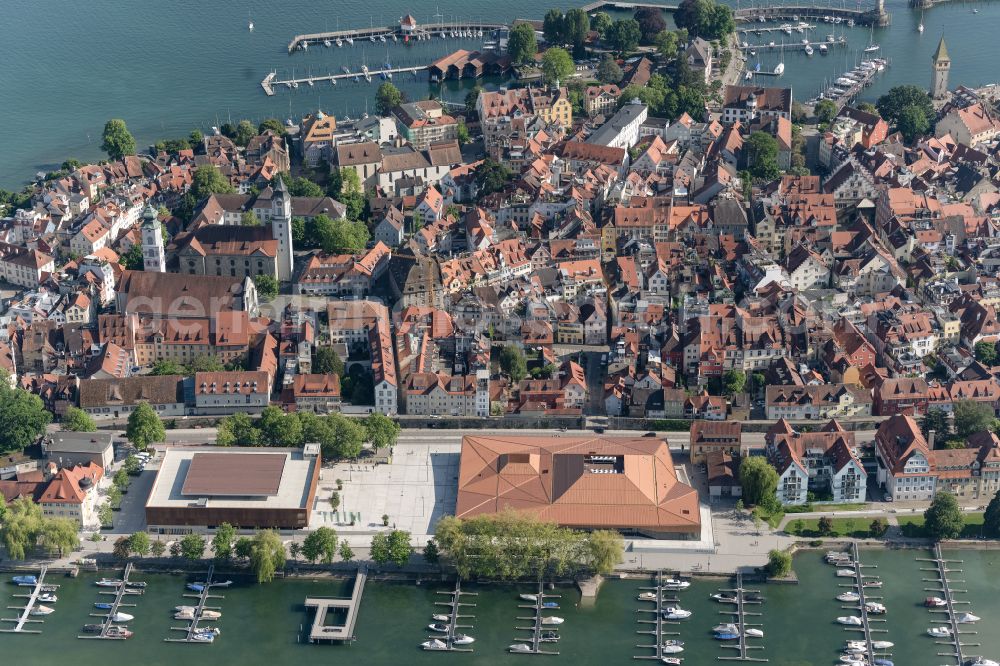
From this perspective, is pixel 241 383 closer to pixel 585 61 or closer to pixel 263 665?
pixel 263 665

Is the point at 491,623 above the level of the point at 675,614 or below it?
below

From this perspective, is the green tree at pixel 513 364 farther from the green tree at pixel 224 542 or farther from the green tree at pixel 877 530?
the green tree at pixel 877 530

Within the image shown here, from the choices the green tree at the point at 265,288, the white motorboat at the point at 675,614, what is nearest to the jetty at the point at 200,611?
the white motorboat at the point at 675,614

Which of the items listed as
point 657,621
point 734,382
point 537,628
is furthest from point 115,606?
point 734,382

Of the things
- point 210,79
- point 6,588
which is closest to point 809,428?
point 6,588

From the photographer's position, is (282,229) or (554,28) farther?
(554,28)

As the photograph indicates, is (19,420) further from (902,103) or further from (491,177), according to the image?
(902,103)

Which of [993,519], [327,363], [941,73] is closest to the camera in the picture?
[993,519]
